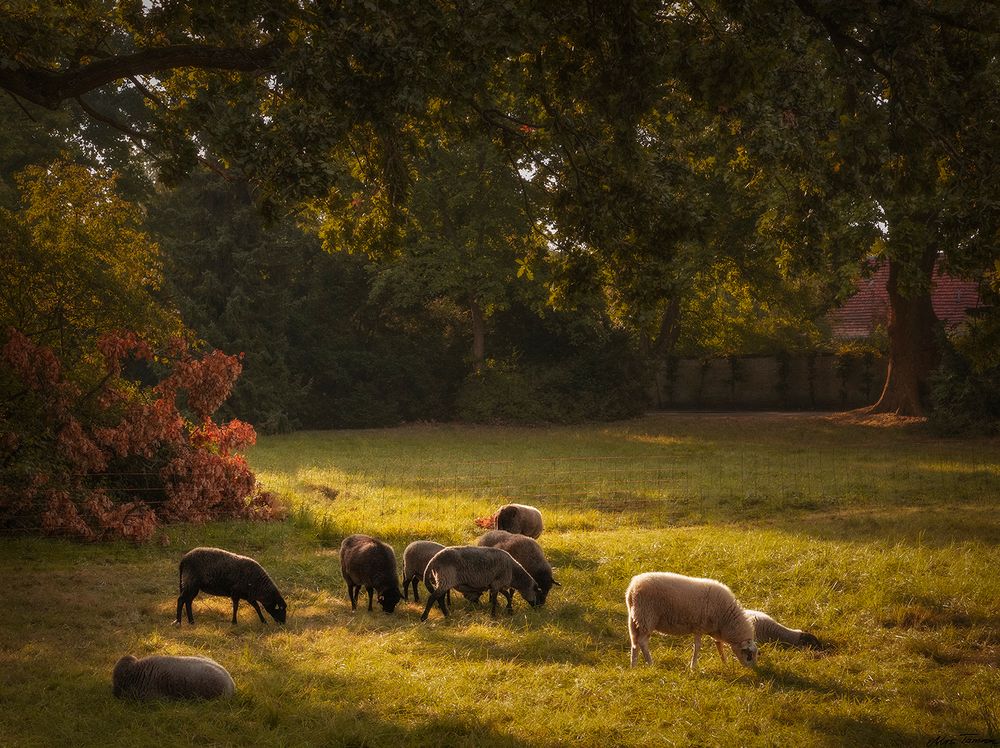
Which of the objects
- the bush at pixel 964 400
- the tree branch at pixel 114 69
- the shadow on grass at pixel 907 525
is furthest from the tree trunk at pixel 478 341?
the tree branch at pixel 114 69

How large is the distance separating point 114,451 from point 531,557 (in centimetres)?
805

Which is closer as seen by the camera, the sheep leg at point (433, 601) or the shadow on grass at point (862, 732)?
the shadow on grass at point (862, 732)

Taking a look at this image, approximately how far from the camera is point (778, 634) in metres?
9.55

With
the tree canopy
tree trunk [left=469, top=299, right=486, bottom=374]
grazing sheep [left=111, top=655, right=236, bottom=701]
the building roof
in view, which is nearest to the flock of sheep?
grazing sheep [left=111, top=655, right=236, bottom=701]

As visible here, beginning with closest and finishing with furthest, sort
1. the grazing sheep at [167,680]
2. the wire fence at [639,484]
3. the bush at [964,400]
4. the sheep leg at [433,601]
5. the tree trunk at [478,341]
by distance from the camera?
the grazing sheep at [167,680]
the sheep leg at [433,601]
the wire fence at [639,484]
the bush at [964,400]
the tree trunk at [478,341]

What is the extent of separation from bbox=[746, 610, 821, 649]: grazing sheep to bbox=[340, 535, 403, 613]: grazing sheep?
410cm

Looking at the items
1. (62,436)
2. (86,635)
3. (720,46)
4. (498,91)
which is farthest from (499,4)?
(62,436)

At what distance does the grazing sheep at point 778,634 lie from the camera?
948cm

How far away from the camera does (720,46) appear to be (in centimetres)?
977

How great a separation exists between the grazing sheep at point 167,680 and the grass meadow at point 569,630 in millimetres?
173

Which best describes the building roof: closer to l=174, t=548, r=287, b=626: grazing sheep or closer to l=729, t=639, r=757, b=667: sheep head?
l=729, t=639, r=757, b=667: sheep head

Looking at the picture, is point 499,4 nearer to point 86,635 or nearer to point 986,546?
point 86,635

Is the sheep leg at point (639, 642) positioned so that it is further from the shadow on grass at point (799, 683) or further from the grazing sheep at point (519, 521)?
the grazing sheep at point (519, 521)

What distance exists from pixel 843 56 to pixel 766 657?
→ 6.23 meters
